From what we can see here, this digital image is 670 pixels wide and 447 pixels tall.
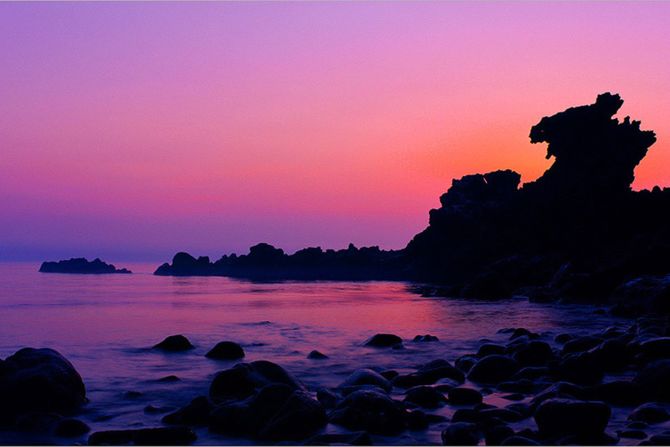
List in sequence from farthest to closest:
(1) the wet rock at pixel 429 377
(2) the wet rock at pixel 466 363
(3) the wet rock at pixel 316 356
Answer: (3) the wet rock at pixel 316 356, (2) the wet rock at pixel 466 363, (1) the wet rock at pixel 429 377

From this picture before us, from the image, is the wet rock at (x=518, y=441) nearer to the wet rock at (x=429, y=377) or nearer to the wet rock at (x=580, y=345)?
the wet rock at (x=429, y=377)

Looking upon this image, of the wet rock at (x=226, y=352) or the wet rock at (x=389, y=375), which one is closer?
the wet rock at (x=389, y=375)

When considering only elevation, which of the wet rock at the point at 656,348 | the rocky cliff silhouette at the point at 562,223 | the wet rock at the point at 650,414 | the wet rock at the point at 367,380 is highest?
the rocky cliff silhouette at the point at 562,223

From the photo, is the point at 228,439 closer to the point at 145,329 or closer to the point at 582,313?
the point at 145,329

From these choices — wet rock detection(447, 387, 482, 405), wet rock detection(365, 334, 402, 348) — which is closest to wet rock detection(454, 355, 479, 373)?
wet rock detection(447, 387, 482, 405)

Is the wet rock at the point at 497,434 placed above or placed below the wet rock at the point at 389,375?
above

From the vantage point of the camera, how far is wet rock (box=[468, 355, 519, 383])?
10.2 m

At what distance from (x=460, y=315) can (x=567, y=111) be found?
142 ft

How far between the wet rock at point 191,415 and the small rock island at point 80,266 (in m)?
161

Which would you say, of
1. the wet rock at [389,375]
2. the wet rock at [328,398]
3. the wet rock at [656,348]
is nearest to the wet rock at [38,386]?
the wet rock at [328,398]

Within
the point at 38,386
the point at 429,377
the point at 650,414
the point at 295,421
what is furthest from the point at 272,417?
the point at 650,414

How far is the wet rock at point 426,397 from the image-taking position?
8360 mm

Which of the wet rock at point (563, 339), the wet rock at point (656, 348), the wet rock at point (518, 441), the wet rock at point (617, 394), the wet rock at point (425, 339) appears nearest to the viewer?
the wet rock at point (518, 441)

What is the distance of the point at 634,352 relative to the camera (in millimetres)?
11305
